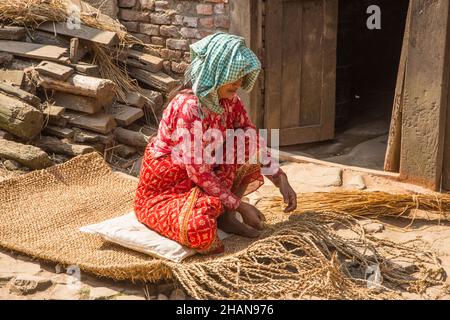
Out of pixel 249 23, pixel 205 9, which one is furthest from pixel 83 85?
pixel 249 23

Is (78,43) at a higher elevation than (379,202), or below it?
higher

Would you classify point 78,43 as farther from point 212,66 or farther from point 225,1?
point 212,66

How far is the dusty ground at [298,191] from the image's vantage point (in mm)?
3912

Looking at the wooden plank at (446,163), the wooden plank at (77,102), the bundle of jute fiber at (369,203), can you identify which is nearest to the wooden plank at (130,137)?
the wooden plank at (77,102)

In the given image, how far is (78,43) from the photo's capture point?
20.9 feet

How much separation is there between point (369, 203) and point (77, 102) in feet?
8.54

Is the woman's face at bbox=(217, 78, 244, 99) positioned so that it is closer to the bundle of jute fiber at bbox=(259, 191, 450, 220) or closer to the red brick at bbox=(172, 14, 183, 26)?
the bundle of jute fiber at bbox=(259, 191, 450, 220)

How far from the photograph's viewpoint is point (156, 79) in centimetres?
661

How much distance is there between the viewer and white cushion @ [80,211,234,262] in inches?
158

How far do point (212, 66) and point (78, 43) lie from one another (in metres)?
2.77

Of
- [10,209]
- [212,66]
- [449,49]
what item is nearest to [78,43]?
[10,209]

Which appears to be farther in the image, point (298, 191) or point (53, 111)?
point (53, 111)

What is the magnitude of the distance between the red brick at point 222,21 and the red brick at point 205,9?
80 mm

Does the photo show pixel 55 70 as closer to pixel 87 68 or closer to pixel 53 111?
pixel 87 68
